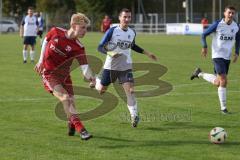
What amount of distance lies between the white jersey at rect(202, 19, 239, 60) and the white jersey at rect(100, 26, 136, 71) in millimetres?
2295

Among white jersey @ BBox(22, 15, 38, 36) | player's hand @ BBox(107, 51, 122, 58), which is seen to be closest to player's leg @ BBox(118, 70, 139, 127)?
player's hand @ BBox(107, 51, 122, 58)

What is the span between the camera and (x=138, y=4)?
76.9 metres

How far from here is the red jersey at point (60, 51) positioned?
29.1 feet

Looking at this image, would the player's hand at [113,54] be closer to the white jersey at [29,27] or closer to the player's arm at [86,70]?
the player's arm at [86,70]

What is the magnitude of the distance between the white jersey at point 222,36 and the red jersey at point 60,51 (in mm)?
4133

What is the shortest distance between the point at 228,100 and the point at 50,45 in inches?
237

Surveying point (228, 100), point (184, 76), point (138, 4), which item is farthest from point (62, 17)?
point (228, 100)

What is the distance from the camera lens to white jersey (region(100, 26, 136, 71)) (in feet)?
34.6

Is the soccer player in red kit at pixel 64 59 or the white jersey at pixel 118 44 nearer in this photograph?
the soccer player in red kit at pixel 64 59

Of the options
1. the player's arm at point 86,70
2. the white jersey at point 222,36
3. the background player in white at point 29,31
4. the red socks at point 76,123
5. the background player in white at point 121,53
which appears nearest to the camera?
the player's arm at point 86,70

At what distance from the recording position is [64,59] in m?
9.01

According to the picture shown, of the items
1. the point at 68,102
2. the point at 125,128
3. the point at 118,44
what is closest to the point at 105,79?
the point at 118,44

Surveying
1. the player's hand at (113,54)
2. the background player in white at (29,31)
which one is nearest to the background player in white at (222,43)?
the player's hand at (113,54)

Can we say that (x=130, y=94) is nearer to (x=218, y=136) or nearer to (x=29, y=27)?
(x=218, y=136)
